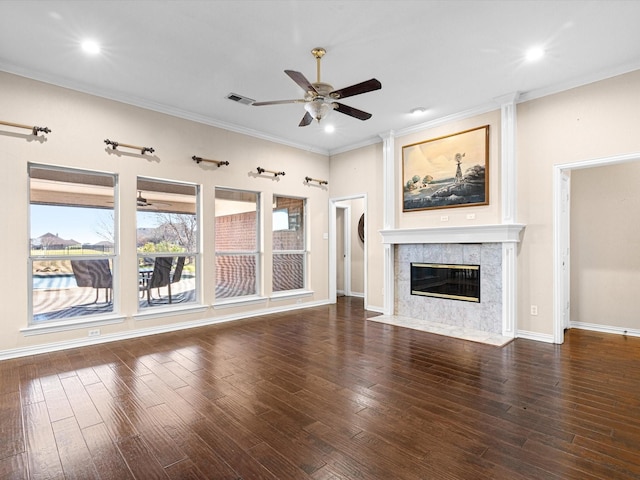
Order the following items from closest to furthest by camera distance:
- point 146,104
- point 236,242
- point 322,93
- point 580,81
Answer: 1. point 322,93
2. point 580,81
3. point 146,104
4. point 236,242

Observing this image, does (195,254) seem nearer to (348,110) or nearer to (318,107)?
(318,107)

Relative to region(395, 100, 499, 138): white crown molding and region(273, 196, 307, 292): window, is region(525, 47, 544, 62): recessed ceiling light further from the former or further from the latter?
region(273, 196, 307, 292): window

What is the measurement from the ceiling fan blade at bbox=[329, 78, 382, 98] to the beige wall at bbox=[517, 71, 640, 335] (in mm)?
2703

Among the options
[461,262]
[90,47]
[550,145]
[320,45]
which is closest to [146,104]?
[90,47]

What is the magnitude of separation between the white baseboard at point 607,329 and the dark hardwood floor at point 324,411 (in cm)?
49

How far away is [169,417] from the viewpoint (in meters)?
2.50

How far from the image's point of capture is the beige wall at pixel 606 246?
466 cm

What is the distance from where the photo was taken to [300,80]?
3.00m

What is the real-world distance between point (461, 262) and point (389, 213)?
4.84 feet

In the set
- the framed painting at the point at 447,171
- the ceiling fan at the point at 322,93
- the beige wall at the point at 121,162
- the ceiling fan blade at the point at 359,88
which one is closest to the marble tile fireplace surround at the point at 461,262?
the framed painting at the point at 447,171

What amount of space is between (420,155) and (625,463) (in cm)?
456

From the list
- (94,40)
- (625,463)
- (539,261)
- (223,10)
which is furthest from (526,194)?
(94,40)

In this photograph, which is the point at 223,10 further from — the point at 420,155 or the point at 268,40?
the point at 420,155

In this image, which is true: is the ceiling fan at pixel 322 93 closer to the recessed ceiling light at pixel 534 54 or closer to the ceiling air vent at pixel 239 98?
the ceiling air vent at pixel 239 98
